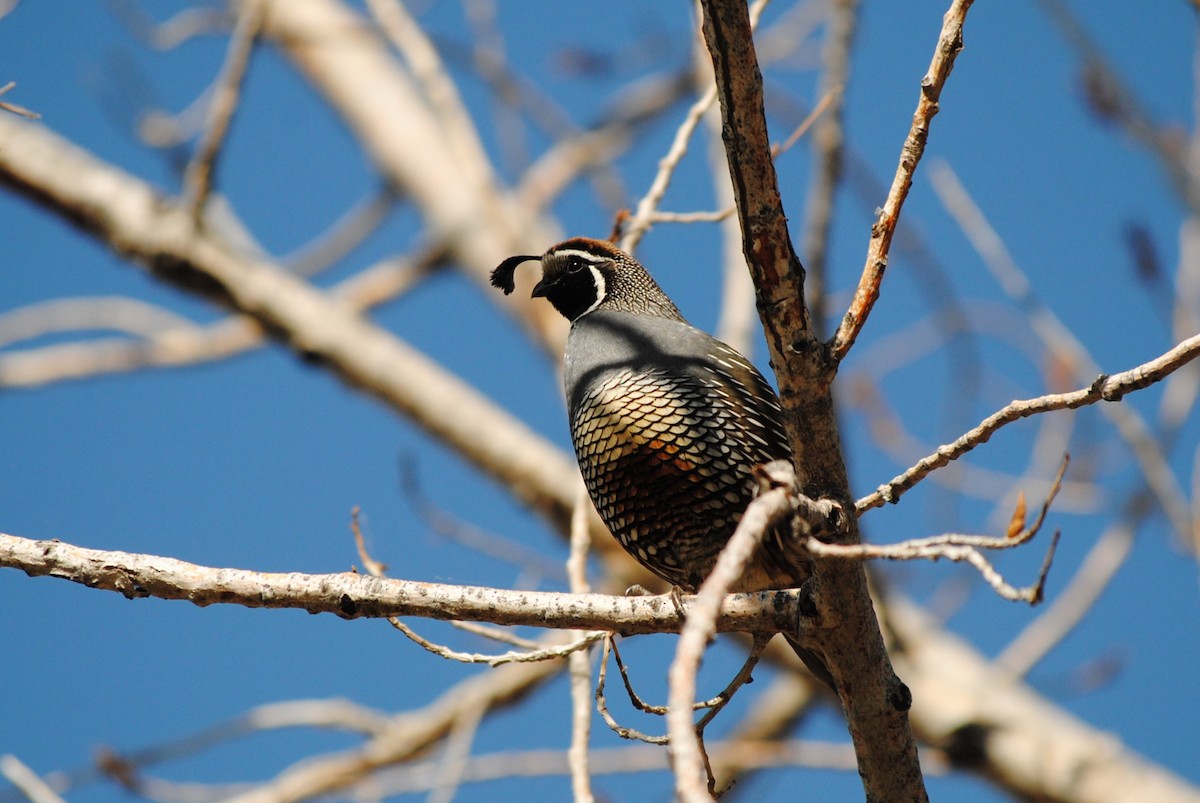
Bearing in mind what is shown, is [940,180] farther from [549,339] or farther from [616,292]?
[549,339]

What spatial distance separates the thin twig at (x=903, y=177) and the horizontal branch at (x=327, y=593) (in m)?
0.67

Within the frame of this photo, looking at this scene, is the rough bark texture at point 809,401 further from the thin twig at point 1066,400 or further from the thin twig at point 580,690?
the thin twig at point 580,690

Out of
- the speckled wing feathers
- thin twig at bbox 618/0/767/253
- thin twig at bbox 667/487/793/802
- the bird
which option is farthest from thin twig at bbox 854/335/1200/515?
thin twig at bbox 618/0/767/253

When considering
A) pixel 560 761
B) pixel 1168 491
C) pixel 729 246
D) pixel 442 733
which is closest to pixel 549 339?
pixel 729 246

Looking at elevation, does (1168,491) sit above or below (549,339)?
below

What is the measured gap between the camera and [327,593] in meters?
2.75

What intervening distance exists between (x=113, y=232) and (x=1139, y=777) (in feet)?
21.1

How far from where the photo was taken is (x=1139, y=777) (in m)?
5.72

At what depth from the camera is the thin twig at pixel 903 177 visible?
2.50m

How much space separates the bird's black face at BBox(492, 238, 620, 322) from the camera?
4664 mm

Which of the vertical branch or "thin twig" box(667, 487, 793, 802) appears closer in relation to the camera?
"thin twig" box(667, 487, 793, 802)

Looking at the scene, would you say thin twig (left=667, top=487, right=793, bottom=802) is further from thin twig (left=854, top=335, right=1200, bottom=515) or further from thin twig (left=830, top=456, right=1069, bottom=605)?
thin twig (left=854, top=335, right=1200, bottom=515)

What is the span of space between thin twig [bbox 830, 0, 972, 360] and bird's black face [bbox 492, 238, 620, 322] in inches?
82.5

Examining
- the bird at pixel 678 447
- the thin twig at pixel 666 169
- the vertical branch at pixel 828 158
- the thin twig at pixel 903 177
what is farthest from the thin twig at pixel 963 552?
the vertical branch at pixel 828 158
